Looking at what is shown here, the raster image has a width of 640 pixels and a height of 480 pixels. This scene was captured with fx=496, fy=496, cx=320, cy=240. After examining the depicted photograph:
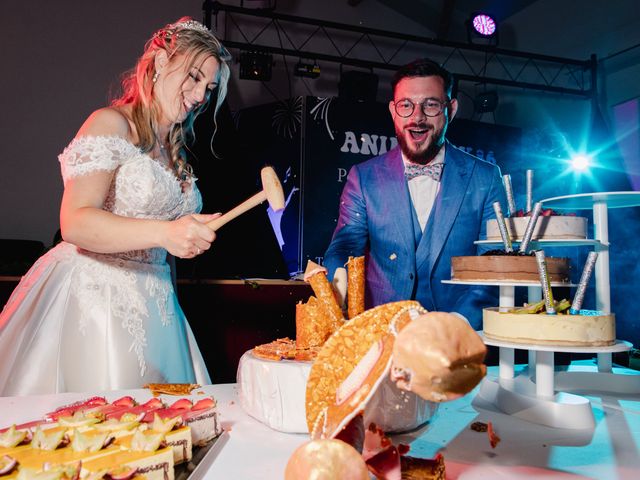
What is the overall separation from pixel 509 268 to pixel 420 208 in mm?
879

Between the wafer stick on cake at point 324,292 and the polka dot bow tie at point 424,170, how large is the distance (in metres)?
1.44

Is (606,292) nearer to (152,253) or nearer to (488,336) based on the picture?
(488,336)

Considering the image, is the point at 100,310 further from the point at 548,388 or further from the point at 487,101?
the point at 487,101

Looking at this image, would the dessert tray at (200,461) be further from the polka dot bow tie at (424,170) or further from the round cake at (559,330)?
the polka dot bow tie at (424,170)

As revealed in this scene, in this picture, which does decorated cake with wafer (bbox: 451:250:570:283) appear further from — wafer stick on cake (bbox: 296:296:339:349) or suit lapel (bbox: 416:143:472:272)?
wafer stick on cake (bbox: 296:296:339:349)

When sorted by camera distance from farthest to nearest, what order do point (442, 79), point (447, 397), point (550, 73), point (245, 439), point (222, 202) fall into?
point (550, 73) → point (222, 202) → point (442, 79) → point (245, 439) → point (447, 397)

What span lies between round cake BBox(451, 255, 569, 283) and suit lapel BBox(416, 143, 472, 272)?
59 centimetres

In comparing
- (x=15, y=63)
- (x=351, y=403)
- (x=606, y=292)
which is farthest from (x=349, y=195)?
(x=15, y=63)

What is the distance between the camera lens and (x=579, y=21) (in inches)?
277

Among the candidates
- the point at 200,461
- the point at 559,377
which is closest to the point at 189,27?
the point at 200,461

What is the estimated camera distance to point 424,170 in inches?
94.6

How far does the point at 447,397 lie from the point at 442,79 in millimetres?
1977

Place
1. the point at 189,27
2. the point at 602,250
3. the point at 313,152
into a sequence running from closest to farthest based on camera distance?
the point at 602,250 → the point at 189,27 → the point at 313,152

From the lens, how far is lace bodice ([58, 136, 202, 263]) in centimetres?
166
